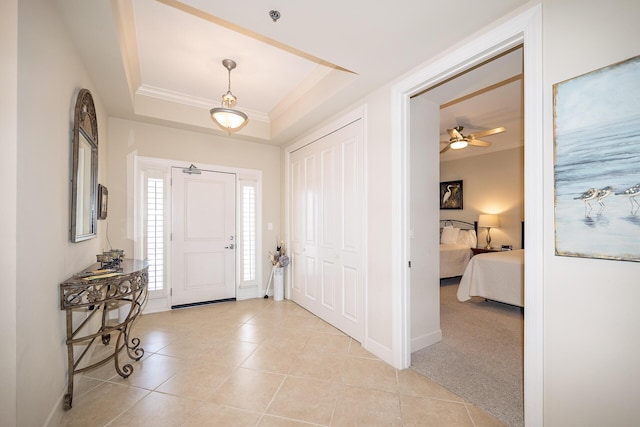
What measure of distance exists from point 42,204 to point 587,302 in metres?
3.10

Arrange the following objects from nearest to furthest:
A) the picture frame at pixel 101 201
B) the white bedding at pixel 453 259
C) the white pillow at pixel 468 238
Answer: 1. the picture frame at pixel 101 201
2. the white bedding at pixel 453 259
3. the white pillow at pixel 468 238

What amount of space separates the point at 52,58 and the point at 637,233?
339 cm

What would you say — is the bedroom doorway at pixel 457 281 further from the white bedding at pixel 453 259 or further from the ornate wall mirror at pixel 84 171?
the ornate wall mirror at pixel 84 171

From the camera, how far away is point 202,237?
14.2 feet

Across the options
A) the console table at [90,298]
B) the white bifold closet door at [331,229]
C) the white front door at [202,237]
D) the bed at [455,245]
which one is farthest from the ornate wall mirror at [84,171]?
the bed at [455,245]

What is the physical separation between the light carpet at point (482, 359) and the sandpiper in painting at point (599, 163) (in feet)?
4.38

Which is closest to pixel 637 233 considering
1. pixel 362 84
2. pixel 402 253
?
pixel 402 253

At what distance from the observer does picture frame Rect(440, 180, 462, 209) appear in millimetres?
6984

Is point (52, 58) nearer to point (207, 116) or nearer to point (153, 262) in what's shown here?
point (207, 116)

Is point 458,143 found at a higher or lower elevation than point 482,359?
higher

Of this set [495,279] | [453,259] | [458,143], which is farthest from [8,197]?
[453,259]

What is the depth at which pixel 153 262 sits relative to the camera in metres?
3.94

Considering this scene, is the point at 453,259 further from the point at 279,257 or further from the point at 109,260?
the point at 109,260

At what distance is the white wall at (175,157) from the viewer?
365cm
